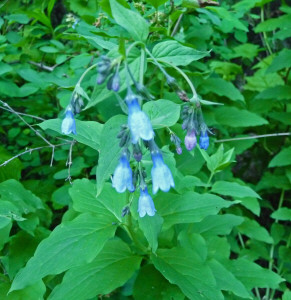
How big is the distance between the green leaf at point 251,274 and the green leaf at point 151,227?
A: 0.92 metres

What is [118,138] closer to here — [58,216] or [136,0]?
[136,0]

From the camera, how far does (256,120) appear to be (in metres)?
3.19

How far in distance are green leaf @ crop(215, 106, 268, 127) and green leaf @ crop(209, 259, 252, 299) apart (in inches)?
54.1

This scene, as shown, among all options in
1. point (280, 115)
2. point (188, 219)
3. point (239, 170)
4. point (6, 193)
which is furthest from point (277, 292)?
point (6, 193)

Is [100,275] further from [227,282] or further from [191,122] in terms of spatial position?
[191,122]

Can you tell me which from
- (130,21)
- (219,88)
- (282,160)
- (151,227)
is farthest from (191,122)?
(282,160)

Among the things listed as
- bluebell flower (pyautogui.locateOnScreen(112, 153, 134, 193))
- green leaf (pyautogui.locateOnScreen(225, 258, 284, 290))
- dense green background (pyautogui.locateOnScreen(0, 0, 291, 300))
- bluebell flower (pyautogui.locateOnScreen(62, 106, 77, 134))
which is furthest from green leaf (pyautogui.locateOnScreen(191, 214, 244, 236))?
bluebell flower (pyautogui.locateOnScreen(62, 106, 77, 134))

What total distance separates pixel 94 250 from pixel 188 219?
1.73 ft

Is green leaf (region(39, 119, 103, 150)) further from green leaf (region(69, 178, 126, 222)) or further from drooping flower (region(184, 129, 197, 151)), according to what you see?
drooping flower (region(184, 129, 197, 151))

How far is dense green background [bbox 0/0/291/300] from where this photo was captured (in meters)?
1.77

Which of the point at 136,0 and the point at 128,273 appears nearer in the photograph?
the point at 128,273

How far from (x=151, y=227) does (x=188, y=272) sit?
0.35m

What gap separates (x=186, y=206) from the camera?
2.07 meters

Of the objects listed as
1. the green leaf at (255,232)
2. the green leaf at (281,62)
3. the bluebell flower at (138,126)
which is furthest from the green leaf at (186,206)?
the green leaf at (281,62)
